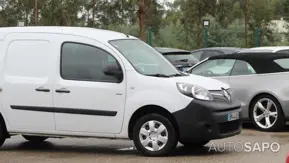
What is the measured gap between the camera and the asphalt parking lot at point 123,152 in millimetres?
9141

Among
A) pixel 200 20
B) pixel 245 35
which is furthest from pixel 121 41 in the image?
pixel 200 20

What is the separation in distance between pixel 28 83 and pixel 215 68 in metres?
4.72

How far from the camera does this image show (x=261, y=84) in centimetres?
1234

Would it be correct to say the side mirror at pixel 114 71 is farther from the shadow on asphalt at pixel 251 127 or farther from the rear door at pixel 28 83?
the shadow on asphalt at pixel 251 127

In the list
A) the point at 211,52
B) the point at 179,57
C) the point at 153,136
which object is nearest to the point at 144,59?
the point at 153,136

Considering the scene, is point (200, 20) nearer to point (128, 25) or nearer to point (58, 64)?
point (128, 25)

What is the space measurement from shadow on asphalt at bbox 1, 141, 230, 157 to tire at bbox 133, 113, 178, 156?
29 centimetres

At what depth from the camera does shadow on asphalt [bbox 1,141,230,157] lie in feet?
31.9

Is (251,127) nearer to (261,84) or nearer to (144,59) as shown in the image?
(261,84)

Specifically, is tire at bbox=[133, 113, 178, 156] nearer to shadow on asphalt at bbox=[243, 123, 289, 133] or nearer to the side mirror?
the side mirror

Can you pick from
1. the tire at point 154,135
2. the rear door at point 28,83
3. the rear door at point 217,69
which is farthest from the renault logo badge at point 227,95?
the rear door at point 217,69

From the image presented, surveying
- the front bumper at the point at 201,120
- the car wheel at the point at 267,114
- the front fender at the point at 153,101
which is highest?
the front fender at the point at 153,101

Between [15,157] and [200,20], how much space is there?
99.3 ft

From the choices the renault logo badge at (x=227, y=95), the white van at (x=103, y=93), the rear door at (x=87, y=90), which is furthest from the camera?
the renault logo badge at (x=227, y=95)
